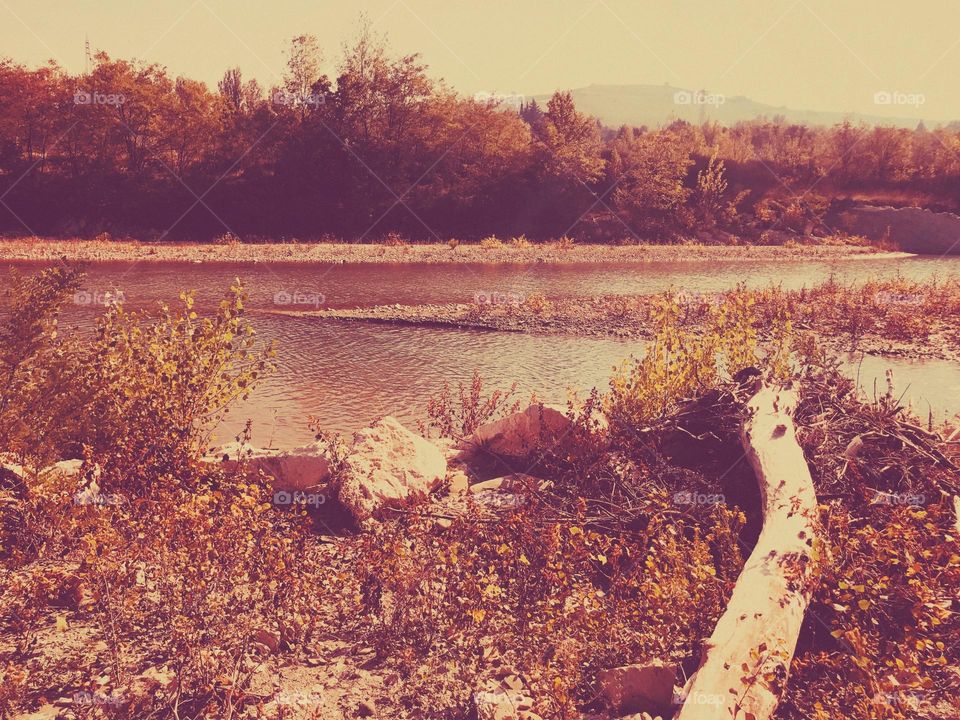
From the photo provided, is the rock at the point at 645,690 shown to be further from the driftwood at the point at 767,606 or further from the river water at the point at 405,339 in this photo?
the river water at the point at 405,339

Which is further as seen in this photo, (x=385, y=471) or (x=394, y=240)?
(x=394, y=240)

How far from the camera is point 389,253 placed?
1475 inches

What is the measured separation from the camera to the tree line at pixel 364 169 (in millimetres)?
47375

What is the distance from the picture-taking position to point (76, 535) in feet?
19.4

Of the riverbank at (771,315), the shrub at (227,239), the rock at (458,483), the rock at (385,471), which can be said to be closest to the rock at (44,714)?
the rock at (385,471)

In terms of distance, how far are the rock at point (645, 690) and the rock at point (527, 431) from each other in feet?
12.5

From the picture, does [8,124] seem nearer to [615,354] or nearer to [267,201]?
[267,201]

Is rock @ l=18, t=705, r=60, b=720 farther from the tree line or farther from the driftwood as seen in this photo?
the tree line

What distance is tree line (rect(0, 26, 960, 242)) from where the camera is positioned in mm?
47375

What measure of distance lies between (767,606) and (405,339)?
14.1m

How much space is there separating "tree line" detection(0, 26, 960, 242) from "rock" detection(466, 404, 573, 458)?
1484 inches

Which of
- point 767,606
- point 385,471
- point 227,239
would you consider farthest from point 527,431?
point 227,239

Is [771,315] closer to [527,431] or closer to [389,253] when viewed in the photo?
[527,431]

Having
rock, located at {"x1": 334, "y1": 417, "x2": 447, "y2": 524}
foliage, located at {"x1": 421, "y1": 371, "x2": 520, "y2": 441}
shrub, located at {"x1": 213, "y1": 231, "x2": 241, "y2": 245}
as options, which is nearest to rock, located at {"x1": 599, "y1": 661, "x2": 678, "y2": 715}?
rock, located at {"x1": 334, "y1": 417, "x2": 447, "y2": 524}
